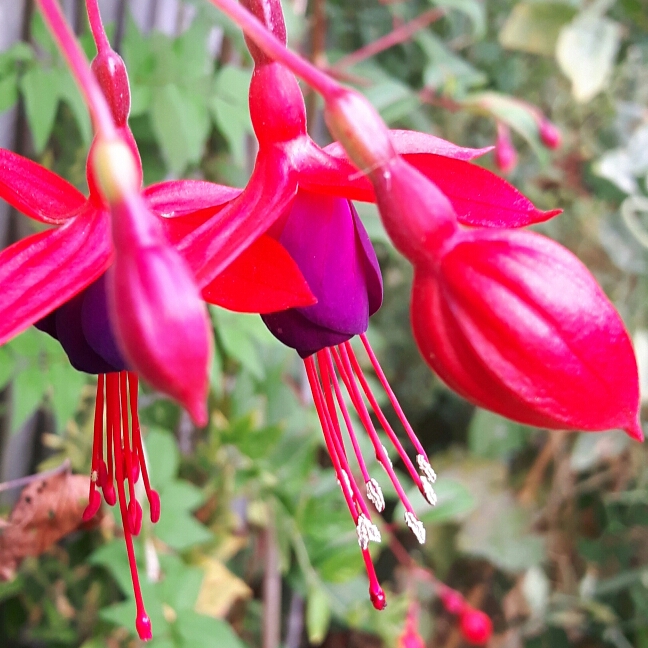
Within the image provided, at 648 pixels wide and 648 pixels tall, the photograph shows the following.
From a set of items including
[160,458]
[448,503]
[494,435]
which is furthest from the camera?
[494,435]

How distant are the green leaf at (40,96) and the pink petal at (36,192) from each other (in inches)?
14.1

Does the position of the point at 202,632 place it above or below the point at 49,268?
below

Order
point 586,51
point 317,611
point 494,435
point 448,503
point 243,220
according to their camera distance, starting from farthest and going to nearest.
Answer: point 494,435, point 586,51, point 448,503, point 317,611, point 243,220

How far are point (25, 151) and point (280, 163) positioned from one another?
67cm

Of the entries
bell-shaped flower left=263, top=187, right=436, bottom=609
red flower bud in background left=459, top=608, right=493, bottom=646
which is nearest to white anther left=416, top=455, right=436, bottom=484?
bell-shaped flower left=263, top=187, right=436, bottom=609

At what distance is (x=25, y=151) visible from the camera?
893 millimetres

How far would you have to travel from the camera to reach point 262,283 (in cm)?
32

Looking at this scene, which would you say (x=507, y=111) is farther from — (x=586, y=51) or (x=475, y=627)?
(x=475, y=627)

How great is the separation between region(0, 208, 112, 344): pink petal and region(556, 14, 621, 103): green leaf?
44.3 inches

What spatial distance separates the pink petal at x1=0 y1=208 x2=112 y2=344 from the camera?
11.3 inches

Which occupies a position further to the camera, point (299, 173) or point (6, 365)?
point (6, 365)

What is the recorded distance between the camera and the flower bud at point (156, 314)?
0.61 ft

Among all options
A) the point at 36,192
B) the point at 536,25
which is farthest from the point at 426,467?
the point at 536,25

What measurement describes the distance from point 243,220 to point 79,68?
0.12 m
